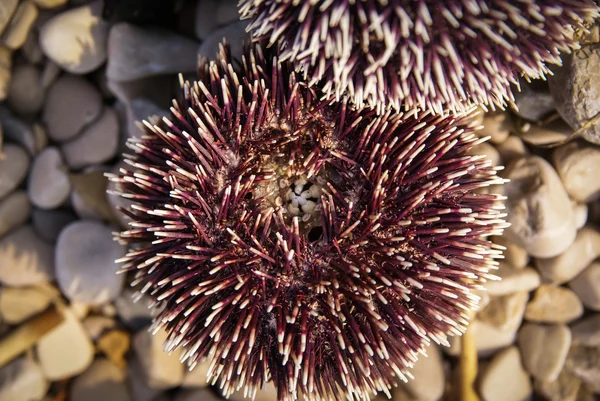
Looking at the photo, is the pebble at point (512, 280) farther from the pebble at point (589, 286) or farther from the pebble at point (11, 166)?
the pebble at point (11, 166)

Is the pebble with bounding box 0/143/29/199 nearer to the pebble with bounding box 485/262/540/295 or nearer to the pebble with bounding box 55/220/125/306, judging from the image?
the pebble with bounding box 55/220/125/306

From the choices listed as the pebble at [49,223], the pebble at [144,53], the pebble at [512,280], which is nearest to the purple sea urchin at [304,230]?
the pebble at [512,280]

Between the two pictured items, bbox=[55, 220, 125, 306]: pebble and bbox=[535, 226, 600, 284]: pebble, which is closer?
bbox=[535, 226, 600, 284]: pebble

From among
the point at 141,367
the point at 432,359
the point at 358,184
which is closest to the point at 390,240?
the point at 358,184

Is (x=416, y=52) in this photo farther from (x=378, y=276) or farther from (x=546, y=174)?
(x=546, y=174)

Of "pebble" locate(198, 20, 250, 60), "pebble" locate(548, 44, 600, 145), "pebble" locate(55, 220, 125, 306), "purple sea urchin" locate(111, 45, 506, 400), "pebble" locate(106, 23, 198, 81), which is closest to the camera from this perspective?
"purple sea urchin" locate(111, 45, 506, 400)

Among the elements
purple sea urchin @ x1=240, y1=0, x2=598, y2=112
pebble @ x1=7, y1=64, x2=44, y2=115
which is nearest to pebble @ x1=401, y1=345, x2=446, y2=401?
purple sea urchin @ x1=240, y1=0, x2=598, y2=112
